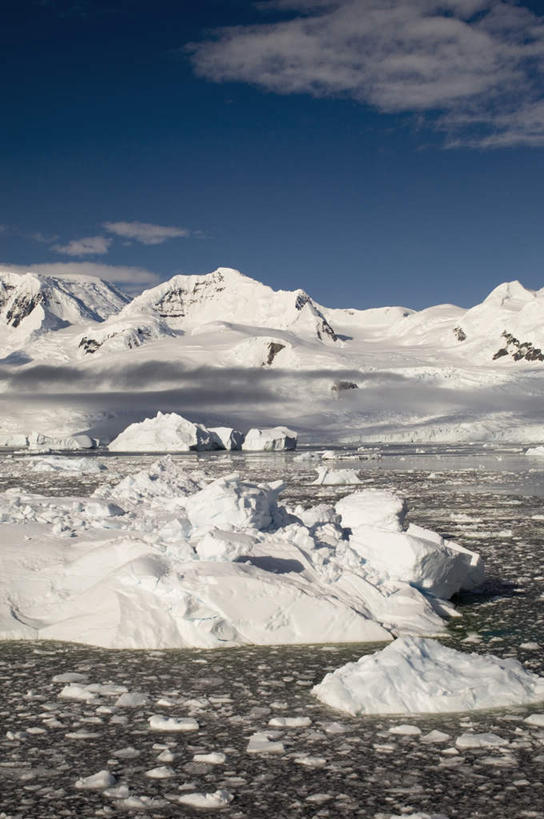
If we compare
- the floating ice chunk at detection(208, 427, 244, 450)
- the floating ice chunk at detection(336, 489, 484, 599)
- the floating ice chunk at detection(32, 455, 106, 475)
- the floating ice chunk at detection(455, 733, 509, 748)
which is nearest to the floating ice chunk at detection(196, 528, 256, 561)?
the floating ice chunk at detection(336, 489, 484, 599)

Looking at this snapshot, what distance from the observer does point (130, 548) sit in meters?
8.70

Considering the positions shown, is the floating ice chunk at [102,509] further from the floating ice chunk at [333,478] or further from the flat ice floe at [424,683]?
the floating ice chunk at [333,478]

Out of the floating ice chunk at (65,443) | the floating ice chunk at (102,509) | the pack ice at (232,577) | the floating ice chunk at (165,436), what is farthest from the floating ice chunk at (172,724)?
the floating ice chunk at (65,443)

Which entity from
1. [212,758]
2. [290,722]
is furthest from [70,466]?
[212,758]

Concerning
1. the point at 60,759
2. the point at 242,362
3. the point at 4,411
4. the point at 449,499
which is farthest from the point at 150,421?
the point at 242,362

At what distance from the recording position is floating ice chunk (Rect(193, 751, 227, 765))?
4.70 m

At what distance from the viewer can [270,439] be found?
6975 centimetres

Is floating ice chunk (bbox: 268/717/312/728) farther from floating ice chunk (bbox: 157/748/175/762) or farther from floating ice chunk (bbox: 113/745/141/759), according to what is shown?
floating ice chunk (bbox: 113/745/141/759)

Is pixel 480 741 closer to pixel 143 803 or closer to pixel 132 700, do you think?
pixel 143 803

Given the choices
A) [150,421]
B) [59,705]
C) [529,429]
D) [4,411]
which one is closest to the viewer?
[59,705]

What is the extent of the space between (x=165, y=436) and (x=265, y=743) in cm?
6606

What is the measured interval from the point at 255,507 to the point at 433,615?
303cm

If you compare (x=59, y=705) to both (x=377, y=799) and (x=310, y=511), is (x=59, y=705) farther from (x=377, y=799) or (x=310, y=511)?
(x=310, y=511)

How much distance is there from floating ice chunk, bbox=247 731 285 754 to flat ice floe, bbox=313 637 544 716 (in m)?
0.72
